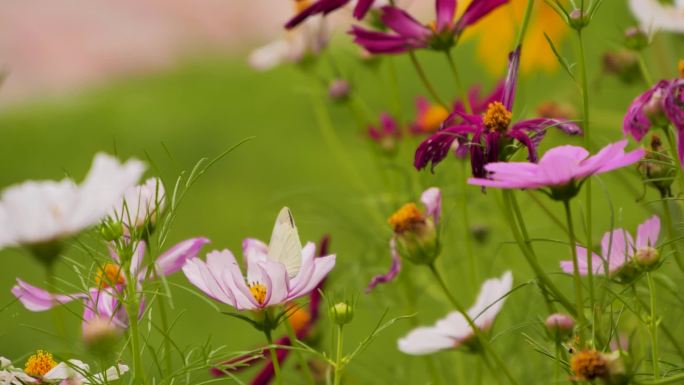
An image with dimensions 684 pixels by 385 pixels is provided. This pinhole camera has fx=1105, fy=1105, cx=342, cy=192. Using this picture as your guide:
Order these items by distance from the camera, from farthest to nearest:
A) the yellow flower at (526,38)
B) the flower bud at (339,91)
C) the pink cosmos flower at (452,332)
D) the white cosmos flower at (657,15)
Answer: the yellow flower at (526,38) < the flower bud at (339,91) < the white cosmos flower at (657,15) < the pink cosmos flower at (452,332)

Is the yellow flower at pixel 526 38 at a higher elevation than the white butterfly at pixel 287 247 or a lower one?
lower

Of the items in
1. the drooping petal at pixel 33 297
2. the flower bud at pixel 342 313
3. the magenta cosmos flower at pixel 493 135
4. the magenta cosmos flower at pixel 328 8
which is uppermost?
the magenta cosmos flower at pixel 328 8

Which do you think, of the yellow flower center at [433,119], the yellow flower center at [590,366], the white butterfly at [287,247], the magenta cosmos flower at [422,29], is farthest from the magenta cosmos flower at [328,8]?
the yellow flower center at [433,119]

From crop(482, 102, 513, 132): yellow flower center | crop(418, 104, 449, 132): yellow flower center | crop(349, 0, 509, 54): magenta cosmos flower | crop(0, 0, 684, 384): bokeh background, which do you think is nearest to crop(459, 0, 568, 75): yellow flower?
crop(0, 0, 684, 384): bokeh background

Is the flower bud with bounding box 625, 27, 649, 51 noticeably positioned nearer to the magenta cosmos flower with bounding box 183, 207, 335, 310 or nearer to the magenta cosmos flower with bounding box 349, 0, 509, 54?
the magenta cosmos flower with bounding box 349, 0, 509, 54

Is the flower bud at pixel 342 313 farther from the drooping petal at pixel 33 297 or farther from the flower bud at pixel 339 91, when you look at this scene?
the flower bud at pixel 339 91

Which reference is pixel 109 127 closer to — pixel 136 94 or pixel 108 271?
pixel 136 94

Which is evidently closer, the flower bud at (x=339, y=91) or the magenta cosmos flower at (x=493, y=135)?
the magenta cosmos flower at (x=493, y=135)
